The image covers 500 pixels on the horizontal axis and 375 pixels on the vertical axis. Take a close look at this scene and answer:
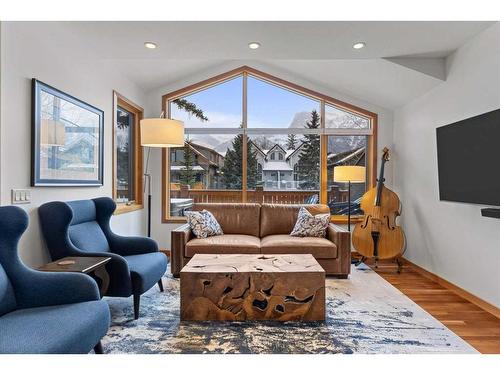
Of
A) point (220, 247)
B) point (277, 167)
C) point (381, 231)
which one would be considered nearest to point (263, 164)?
point (277, 167)

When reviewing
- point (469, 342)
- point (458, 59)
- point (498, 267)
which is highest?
point (458, 59)

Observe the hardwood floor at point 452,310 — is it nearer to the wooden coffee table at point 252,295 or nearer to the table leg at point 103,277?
the wooden coffee table at point 252,295

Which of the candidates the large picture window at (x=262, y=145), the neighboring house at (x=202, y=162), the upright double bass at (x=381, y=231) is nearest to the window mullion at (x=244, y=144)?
the large picture window at (x=262, y=145)

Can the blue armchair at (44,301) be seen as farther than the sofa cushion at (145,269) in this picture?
No

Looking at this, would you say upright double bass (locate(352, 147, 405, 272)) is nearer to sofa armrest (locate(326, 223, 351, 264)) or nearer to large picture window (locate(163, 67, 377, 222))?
sofa armrest (locate(326, 223, 351, 264))

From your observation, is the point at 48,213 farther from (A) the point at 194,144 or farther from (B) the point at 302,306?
(A) the point at 194,144

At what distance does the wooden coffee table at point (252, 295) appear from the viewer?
108 inches

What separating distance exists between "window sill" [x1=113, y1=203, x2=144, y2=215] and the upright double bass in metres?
3.06

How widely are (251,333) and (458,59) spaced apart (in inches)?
131

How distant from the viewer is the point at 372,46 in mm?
3318

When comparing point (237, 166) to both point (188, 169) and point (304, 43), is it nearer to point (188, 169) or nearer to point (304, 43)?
point (188, 169)

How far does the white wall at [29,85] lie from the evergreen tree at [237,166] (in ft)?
7.35

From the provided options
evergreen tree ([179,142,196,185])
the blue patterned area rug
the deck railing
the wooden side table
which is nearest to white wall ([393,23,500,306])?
the blue patterned area rug
